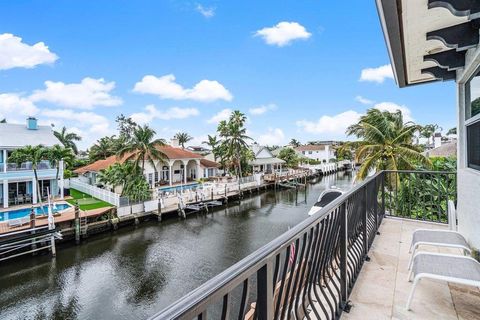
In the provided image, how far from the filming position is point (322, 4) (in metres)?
10.7

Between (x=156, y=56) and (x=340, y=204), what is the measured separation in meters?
29.4

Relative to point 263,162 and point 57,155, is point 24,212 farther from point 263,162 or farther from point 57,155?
point 263,162

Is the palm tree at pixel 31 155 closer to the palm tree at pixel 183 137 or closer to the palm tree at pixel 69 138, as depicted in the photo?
the palm tree at pixel 69 138

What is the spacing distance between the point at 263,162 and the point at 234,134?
27.2ft

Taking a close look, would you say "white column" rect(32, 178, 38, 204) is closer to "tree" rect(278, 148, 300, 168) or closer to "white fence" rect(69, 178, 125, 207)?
"white fence" rect(69, 178, 125, 207)

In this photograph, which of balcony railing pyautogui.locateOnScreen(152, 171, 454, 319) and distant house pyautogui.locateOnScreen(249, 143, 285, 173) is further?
distant house pyautogui.locateOnScreen(249, 143, 285, 173)

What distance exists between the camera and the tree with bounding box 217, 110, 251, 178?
96.2ft

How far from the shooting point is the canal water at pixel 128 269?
8547mm

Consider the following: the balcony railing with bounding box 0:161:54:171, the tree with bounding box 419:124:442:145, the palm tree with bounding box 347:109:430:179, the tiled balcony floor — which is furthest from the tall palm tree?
the tree with bounding box 419:124:442:145

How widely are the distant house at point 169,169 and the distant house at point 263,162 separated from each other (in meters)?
8.31

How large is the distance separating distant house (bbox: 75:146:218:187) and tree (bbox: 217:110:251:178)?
3.67 metres

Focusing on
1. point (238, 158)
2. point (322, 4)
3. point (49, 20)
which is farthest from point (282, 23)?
point (49, 20)

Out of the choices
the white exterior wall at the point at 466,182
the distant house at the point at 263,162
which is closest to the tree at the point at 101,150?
the distant house at the point at 263,162

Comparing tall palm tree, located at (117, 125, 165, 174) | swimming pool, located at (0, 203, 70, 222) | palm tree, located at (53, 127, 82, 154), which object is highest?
palm tree, located at (53, 127, 82, 154)
